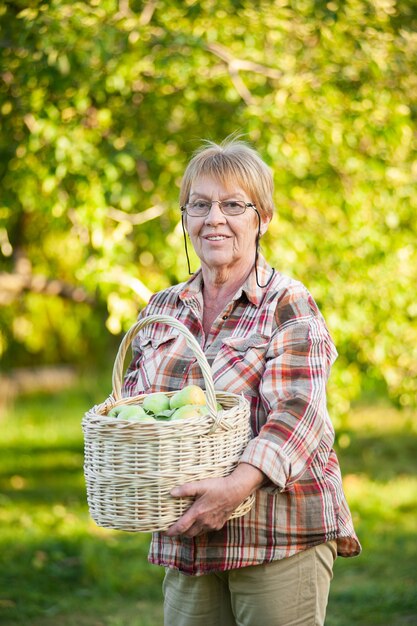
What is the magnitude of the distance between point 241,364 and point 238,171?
0.55m

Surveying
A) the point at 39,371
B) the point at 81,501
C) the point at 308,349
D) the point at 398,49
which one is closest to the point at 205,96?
the point at 398,49

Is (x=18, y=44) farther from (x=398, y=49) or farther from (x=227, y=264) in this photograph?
(x=227, y=264)

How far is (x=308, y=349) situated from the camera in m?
2.36

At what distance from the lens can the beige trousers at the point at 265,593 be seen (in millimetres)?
2391

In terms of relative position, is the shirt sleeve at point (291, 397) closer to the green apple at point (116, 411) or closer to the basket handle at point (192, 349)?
the basket handle at point (192, 349)

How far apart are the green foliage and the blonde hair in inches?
63.9

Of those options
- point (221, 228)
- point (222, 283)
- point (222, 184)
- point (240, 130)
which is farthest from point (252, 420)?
point (240, 130)

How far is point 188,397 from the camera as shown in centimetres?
229

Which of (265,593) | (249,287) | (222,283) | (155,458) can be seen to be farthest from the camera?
(222,283)

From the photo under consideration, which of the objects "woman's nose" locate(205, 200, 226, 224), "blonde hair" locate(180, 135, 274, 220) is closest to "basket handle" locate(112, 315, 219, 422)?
"woman's nose" locate(205, 200, 226, 224)

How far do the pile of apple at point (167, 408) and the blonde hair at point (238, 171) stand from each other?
594 millimetres

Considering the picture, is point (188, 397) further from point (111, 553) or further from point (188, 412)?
point (111, 553)

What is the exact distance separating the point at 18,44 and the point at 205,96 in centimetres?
117

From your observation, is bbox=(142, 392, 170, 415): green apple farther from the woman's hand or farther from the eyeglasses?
the eyeglasses
